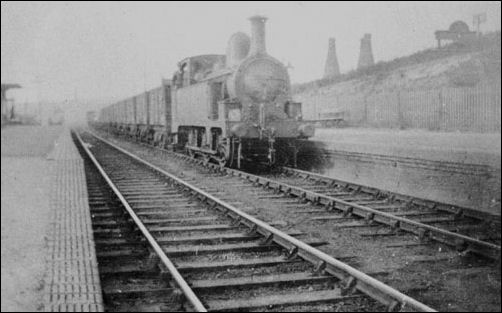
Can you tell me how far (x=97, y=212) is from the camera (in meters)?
8.23

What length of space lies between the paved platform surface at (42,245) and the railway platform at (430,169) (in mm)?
6408

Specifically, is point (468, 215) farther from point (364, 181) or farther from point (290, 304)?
point (364, 181)

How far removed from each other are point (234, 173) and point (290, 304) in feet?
27.3

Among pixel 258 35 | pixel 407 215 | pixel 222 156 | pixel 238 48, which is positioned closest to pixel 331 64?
pixel 238 48

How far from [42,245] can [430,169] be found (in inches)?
298

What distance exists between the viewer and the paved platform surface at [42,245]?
376 cm

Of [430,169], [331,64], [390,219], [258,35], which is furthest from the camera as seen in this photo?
[331,64]

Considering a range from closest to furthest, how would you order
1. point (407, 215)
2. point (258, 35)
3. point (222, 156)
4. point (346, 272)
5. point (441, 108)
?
1. point (346, 272)
2. point (407, 215)
3. point (258, 35)
4. point (222, 156)
5. point (441, 108)

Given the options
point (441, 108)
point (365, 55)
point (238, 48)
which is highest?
point (365, 55)

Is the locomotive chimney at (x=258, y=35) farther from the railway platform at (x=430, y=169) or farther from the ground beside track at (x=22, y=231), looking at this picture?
the ground beside track at (x=22, y=231)

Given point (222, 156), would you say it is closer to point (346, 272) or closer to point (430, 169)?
point (430, 169)

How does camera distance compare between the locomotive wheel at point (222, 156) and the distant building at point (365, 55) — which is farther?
the distant building at point (365, 55)

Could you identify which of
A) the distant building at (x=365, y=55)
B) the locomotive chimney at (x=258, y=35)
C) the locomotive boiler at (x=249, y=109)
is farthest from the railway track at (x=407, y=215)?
the distant building at (x=365, y=55)

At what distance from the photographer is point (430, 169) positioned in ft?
33.3
